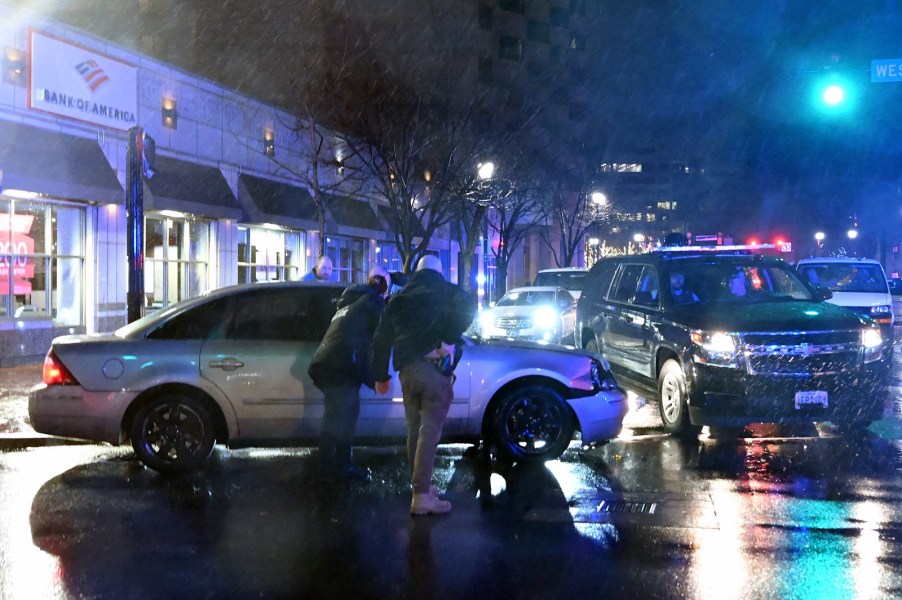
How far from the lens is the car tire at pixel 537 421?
8008 mm

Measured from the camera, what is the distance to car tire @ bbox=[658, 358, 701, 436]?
31.2 feet

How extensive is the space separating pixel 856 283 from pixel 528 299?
6.88 m

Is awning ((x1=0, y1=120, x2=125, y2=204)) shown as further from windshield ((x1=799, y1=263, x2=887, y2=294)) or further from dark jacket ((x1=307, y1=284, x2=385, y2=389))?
windshield ((x1=799, y1=263, x2=887, y2=294))

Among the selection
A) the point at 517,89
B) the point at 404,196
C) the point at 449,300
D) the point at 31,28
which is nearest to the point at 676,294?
the point at 449,300

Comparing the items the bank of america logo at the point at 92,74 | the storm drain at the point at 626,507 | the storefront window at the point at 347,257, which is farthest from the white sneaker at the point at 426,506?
the storefront window at the point at 347,257

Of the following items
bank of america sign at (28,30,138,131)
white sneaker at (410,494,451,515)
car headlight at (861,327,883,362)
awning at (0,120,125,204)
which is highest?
bank of america sign at (28,30,138,131)

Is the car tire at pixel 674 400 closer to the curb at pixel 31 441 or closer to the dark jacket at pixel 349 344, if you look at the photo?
the dark jacket at pixel 349 344

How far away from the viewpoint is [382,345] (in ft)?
20.9

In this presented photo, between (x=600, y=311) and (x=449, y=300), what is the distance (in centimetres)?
636

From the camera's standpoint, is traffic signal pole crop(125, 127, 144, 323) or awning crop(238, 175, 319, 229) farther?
awning crop(238, 175, 319, 229)

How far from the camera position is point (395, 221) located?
1022 inches

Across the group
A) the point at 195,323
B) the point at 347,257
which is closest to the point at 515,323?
the point at 347,257

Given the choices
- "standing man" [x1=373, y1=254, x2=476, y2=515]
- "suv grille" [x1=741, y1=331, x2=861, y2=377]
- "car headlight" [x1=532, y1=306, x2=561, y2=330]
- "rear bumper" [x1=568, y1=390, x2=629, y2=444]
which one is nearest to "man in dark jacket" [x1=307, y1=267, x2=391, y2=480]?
"standing man" [x1=373, y1=254, x2=476, y2=515]

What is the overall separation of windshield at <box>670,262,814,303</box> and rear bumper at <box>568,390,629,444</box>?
2.64 metres
